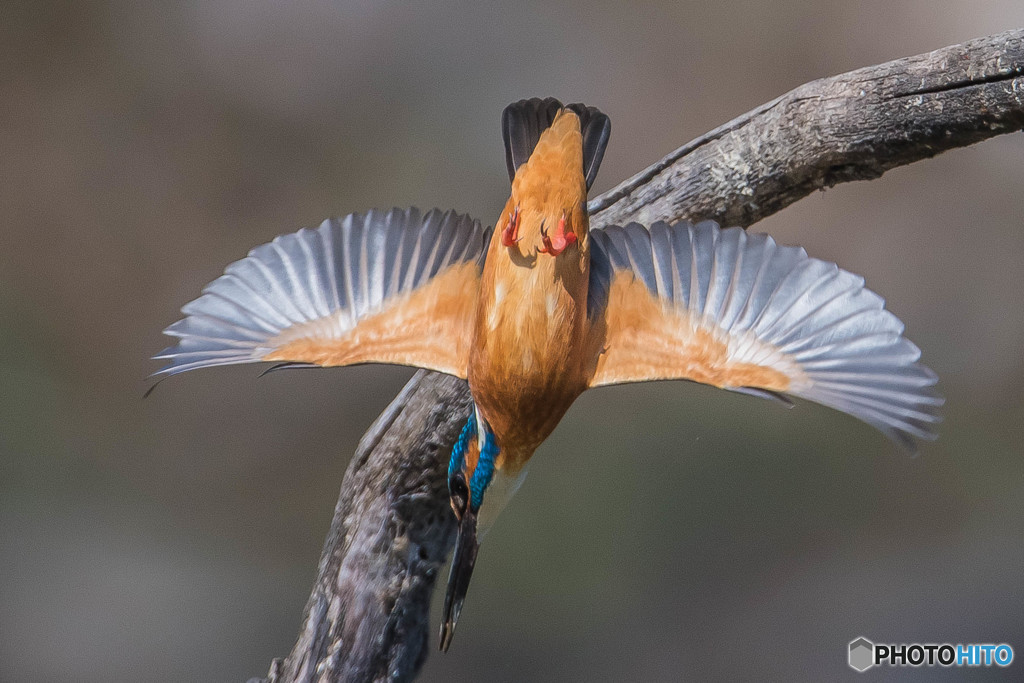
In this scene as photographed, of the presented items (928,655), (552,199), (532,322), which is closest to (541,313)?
(532,322)

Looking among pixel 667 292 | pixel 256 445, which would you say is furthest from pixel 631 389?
pixel 667 292

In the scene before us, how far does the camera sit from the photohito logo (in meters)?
2.04

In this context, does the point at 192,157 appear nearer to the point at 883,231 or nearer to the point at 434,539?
the point at 434,539

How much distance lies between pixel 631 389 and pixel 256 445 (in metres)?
0.99

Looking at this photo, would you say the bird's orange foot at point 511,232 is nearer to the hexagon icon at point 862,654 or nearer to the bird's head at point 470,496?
the bird's head at point 470,496

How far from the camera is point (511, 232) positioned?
106 cm

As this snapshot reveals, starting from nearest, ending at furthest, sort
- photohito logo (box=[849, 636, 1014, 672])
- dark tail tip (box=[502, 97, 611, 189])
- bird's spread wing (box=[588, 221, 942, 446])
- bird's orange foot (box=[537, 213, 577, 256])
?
bird's spread wing (box=[588, 221, 942, 446]) → bird's orange foot (box=[537, 213, 577, 256]) → dark tail tip (box=[502, 97, 611, 189]) → photohito logo (box=[849, 636, 1014, 672])

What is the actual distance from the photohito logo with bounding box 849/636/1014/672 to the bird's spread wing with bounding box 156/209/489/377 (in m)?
1.47

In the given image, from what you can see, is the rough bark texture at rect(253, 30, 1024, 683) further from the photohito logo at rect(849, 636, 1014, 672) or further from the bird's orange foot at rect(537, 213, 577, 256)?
the photohito logo at rect(849, 636, 1014, 672)

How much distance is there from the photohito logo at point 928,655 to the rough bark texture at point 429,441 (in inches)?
49.9

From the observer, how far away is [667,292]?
3.55 feet

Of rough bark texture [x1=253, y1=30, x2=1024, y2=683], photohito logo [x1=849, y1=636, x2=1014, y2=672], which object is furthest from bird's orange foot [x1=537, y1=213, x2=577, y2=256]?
photohito logo [x1=849, y1=636, x2=1014, y2=672]

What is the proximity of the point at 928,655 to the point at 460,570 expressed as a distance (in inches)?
57.4

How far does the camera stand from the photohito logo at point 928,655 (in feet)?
6.71
